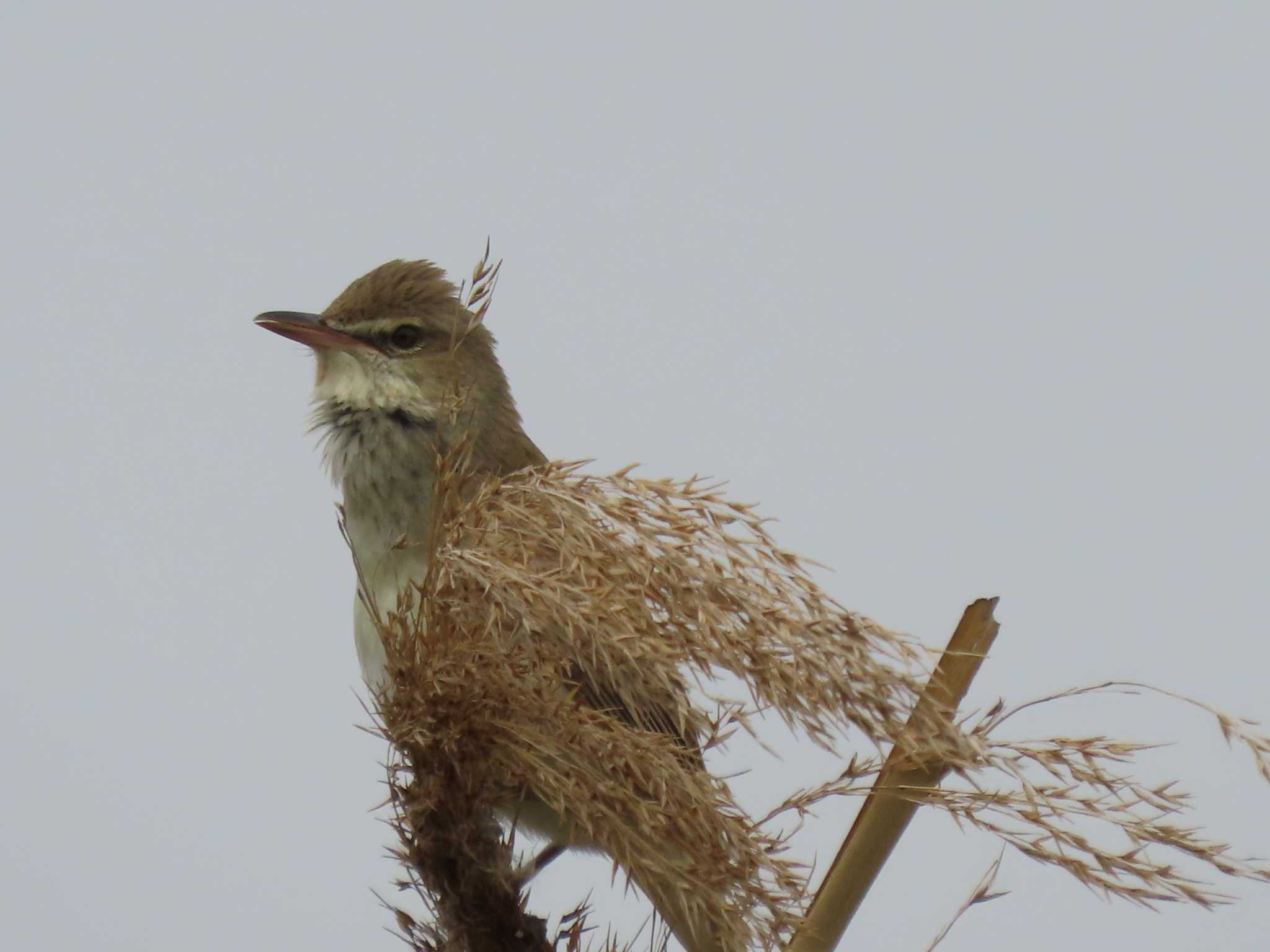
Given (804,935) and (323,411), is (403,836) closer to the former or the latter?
(804,935)

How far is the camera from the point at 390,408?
2.58m

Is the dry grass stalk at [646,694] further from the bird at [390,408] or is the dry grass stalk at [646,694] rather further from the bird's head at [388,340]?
the bird's head at [388,340]

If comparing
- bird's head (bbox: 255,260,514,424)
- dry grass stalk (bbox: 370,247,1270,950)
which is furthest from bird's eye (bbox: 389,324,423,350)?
dry grass stalk (bbox: 370,247,1270,950)

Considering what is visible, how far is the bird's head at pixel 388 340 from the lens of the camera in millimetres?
2607

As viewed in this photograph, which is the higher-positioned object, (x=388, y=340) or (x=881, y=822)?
(x=388, y=340)

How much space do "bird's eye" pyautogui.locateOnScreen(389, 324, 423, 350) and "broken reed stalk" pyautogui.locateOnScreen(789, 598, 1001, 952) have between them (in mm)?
1632

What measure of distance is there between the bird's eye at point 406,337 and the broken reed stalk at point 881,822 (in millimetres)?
1632

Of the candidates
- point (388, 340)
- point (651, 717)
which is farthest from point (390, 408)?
point (651, 717)

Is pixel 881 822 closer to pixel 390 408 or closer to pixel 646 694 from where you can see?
pixel 646 694

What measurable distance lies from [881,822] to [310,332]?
1759 millimetres

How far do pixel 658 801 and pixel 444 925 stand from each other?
1.16 feet

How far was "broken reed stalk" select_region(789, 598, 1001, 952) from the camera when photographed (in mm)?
1257

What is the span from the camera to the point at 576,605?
1170 mm

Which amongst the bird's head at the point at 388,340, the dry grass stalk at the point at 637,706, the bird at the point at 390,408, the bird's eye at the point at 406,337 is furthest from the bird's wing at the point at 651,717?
the bird's eye at the point at 406,337
